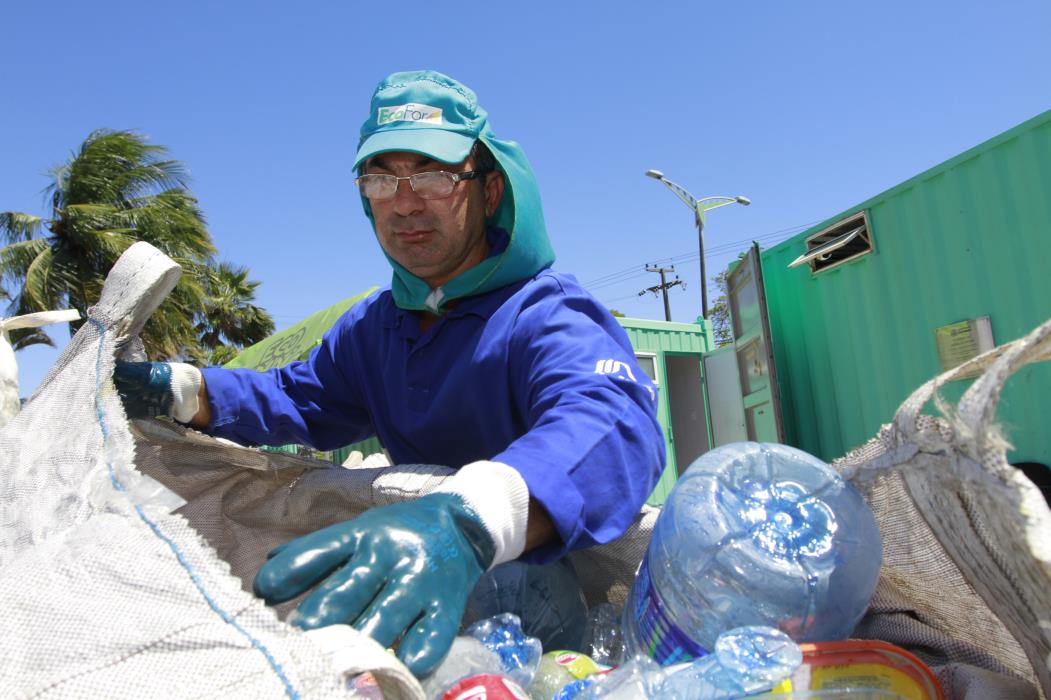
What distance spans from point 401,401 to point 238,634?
117 cm

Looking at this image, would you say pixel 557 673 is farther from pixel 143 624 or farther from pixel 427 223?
pixel 427 223

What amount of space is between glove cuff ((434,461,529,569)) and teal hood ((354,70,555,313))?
84cm

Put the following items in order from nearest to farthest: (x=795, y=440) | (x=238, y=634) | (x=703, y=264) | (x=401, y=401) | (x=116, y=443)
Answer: (x=238, y=634) → (x=116, y=443) → (x=401, y=401) → (x=795, y=440) → (x=703, y=264)

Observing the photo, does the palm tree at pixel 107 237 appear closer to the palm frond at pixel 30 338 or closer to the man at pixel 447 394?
the palm frond at pixel 30 338

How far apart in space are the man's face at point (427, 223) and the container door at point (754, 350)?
3.34 meters

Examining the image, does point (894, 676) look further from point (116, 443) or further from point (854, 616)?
point (116, 443)

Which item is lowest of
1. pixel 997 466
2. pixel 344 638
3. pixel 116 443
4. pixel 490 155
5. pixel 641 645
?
pixel 641 645

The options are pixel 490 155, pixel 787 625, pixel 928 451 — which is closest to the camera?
pixel 928 451

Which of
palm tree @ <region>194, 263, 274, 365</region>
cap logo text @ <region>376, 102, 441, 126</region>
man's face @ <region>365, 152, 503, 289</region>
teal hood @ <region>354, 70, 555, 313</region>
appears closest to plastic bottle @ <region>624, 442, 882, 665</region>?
teal hood @ <region>354, 70, 555, 313</region>

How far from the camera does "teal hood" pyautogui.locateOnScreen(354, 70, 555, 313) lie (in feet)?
5.98

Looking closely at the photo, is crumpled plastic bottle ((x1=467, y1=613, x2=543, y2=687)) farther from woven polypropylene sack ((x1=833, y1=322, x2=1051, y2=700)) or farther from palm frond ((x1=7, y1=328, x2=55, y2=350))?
palm frond ((x1=7, y1=328, x2=55, y2=350))

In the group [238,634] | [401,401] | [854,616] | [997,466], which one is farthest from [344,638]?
[401,401]

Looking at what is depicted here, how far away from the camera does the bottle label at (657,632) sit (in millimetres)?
1170

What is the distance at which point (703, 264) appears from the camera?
21469 mm
